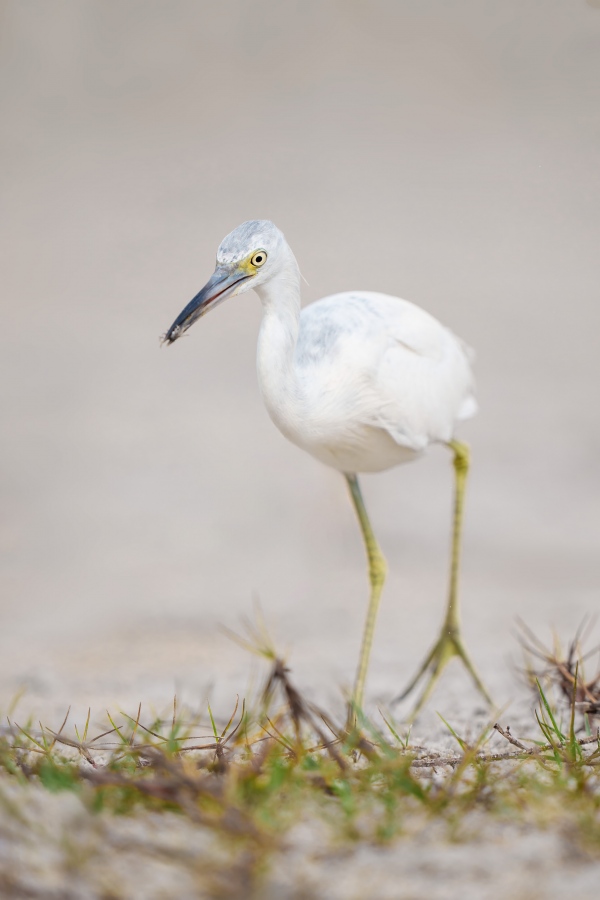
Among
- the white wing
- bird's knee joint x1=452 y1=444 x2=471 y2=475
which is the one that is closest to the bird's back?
the white wing

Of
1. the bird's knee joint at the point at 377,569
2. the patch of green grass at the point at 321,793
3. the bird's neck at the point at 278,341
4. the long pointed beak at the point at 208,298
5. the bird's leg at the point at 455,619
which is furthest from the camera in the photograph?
the bird's leg at the point at 455,619

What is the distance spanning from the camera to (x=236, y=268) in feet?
6.87

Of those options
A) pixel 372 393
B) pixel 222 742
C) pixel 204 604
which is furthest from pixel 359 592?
pixel 222 742

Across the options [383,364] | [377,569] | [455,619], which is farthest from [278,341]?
[455,619]

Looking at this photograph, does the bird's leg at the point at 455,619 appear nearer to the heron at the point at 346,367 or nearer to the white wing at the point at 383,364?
A: the heron at the point at 346,367

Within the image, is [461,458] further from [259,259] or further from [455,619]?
[259,259]

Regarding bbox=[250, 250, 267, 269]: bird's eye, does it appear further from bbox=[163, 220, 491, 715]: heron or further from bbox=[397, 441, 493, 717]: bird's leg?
bbox=[397, 441, 493, 717]: bird's leg

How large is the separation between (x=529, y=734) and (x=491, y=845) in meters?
1.28

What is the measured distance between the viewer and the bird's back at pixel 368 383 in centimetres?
224

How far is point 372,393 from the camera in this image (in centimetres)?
232

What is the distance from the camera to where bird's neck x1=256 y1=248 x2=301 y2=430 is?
7.07 feet

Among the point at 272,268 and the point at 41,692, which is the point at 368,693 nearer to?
the point at 41,692

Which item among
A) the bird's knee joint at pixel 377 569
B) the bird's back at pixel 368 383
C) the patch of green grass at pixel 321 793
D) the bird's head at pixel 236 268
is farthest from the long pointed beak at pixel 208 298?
the bird's knee joint at pixel 377 569

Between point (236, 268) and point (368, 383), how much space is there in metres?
0.43
